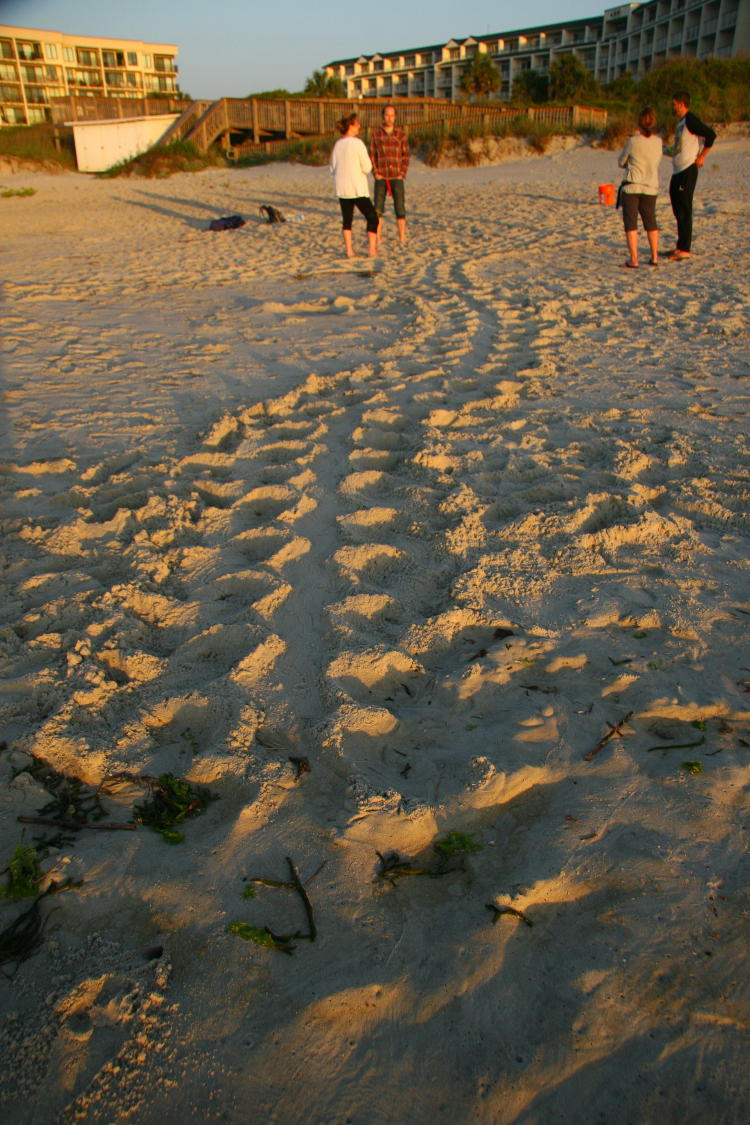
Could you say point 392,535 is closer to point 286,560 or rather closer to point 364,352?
point 286,560

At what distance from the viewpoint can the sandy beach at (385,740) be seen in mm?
1156

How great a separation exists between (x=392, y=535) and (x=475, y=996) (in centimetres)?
178

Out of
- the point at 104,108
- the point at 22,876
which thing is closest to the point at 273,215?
the point at 22,876

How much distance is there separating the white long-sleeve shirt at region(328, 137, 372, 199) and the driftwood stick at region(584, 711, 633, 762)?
24.9 feet

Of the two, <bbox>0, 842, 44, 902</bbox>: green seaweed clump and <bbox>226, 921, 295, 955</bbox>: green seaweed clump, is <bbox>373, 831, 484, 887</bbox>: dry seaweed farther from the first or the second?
<bbox>0, 842, 44, 902</bbox>: green seaweed clump

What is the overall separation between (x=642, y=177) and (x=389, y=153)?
3243mm

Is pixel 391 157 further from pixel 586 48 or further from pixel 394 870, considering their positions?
pixel 586 48

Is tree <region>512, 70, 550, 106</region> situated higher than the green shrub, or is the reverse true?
tree <region>512, 70, 550, 106</region>

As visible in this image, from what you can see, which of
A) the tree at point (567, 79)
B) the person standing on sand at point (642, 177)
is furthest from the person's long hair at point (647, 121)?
the tree at point (567, 79)

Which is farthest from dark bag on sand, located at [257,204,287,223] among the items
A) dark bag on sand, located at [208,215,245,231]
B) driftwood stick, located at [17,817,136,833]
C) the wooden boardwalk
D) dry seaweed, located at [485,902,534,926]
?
the wooden boardwalk

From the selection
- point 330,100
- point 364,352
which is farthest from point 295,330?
point 330,100

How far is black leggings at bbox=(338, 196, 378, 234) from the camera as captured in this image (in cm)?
784

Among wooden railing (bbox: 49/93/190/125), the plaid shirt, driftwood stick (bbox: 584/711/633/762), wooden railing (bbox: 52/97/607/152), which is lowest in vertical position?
driftwood stick (bbox: 584/711/633/762)

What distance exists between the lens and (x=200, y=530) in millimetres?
2812
